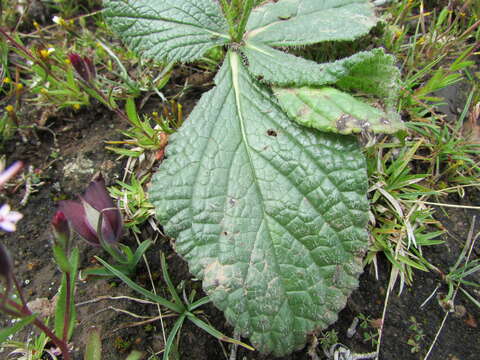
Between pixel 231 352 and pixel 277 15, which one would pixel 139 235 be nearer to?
pixel 231 352

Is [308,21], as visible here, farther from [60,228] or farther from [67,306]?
[67,306]

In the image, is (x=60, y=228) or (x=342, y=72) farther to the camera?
(x=342, y=72)

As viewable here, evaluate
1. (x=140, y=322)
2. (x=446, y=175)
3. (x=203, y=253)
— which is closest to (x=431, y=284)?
(x=446, y=175)

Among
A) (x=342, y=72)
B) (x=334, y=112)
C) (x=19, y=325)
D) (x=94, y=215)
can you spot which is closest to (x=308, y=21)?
(x=342, y=72)

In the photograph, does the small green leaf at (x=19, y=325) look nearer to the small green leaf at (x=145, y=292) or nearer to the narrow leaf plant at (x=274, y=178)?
the small green leaf at (x=145, y=292)

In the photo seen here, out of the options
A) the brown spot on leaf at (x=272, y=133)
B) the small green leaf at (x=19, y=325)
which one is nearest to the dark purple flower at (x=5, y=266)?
the small green leaf at (x=19, y=325)

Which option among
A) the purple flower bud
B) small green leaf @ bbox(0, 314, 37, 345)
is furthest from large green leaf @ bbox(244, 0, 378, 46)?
small green leaf @ bbox(0, 314, 37, 345)
